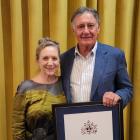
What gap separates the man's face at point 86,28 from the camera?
1.41 metres

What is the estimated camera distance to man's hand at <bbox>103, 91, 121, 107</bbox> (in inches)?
51.6

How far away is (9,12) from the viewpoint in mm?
1814

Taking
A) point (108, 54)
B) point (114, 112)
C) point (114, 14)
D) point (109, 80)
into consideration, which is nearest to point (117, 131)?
point (114, 112)

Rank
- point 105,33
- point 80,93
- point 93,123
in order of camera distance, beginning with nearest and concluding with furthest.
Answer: point 93,123 < point 80,93 < point 105,33

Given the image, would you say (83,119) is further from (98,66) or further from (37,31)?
(37,31)

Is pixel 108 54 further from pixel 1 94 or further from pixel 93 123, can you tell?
pixel 1 94

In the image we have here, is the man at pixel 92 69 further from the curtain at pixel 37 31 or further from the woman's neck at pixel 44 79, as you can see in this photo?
the curtain at pixel 37 31

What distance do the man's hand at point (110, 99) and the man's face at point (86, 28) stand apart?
0.27 m

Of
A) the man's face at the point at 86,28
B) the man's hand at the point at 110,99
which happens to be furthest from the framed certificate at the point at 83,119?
the man's face at the point at 86,28

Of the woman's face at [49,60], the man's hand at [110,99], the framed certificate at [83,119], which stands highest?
the woman's face at [49,60]

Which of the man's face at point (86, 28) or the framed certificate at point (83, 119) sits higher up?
the man's face at point (86, 28)

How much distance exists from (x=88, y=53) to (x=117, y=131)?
1.29 ft

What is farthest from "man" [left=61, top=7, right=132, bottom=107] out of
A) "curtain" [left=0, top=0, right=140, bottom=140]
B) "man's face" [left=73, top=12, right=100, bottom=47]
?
"curtain" [left=0, top=0, right=140, bottom=140]

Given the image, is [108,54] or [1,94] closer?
[108,54]
